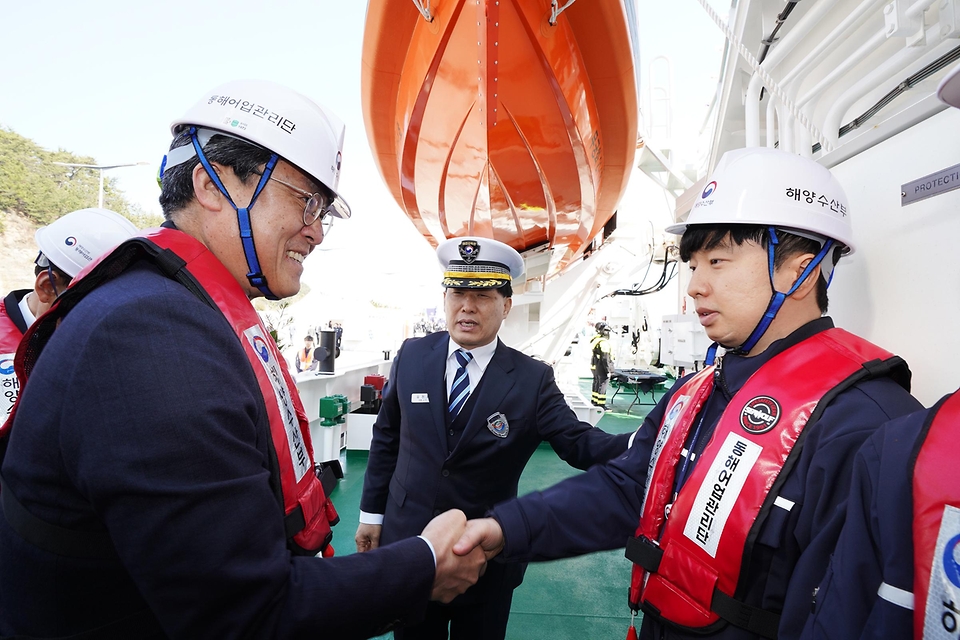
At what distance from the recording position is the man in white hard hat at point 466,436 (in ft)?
7.47

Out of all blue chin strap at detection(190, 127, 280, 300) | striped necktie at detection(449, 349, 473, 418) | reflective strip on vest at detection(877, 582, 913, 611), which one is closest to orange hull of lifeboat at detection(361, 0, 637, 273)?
striped necktie at detection(449, 349, 473, 418)

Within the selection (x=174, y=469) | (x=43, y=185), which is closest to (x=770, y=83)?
(x=174, y=469)

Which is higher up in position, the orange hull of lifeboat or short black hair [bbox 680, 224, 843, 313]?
the orange hull of lifeboat

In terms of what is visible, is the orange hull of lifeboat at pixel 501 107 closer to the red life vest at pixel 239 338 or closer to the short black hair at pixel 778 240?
the short black hair at pixel 778 240

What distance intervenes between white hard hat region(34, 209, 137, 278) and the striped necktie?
2.12 meters

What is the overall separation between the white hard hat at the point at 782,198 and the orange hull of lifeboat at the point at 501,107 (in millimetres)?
2143

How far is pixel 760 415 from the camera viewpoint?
1.25 meters

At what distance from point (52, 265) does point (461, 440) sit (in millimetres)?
2777

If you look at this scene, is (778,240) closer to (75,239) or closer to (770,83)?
(770,83)

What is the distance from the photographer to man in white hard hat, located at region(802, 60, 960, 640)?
69cm

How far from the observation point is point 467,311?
9.11ft

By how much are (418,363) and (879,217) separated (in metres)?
2.05

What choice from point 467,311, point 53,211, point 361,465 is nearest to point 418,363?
point 467,311

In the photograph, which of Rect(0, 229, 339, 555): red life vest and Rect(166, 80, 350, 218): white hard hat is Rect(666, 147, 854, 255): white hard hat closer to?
Rect(166, 80, 350, 218): white hard hat
